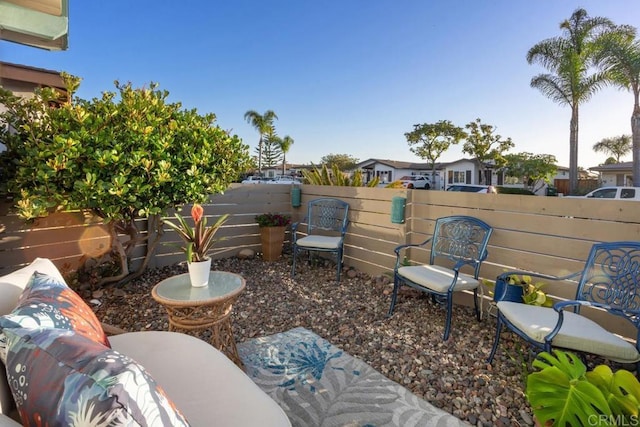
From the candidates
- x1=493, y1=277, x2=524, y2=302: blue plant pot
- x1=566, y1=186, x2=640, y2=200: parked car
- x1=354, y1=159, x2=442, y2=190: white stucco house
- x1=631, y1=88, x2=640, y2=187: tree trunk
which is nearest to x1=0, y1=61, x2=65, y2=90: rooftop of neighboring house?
x1=493, y1=277, x2=524, y2=302: blue plant pot

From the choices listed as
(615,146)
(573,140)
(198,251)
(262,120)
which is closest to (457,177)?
(615,146)

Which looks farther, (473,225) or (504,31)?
(504,31)

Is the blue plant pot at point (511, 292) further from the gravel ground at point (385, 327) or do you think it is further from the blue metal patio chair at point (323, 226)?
the blue metal patio chair at point (323, 226)

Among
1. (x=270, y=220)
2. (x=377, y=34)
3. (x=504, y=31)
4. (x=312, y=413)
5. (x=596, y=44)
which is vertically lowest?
(x=312, y=413)

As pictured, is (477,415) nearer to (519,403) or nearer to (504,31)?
(519,403)

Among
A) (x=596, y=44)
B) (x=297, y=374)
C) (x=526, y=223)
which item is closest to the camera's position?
(x=297, y=374)

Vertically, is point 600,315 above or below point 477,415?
above

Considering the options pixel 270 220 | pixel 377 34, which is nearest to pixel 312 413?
pixel 270 220

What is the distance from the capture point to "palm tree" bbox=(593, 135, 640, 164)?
2718 cm

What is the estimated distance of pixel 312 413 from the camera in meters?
1.73

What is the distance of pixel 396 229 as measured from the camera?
12.1 feet

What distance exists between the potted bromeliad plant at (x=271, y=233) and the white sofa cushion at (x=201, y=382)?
2.99 metres

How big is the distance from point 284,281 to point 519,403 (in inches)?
100

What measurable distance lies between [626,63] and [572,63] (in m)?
1.68
